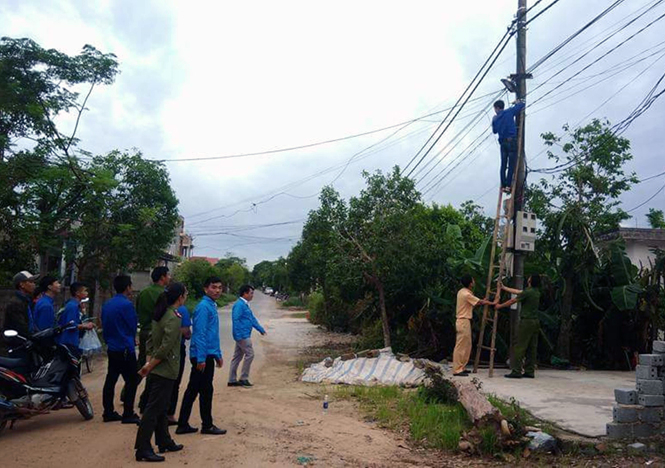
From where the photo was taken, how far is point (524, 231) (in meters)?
10.4

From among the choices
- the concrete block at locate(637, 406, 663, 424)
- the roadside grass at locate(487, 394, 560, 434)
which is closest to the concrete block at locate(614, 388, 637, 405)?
the concrete block at locate(637, 406, 663, 424)

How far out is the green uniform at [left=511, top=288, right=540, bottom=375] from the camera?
386 inches

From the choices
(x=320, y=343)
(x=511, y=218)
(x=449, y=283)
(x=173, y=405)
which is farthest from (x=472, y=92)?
(x=320, y=343)

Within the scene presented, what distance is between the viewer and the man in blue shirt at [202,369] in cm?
634

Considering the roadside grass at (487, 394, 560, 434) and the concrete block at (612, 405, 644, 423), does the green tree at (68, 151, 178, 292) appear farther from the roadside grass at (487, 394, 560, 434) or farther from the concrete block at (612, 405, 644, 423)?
the concrete block at (612, 405, 644, 423)

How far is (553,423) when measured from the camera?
6340 millimetres

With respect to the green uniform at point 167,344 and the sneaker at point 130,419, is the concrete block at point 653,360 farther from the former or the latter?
the sneaker at point 130,419

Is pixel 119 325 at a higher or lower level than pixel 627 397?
higher

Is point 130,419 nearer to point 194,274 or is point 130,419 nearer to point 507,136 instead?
point 507,136

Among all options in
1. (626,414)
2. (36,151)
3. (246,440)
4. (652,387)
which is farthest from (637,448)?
(36,151)

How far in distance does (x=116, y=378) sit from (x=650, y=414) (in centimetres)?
611

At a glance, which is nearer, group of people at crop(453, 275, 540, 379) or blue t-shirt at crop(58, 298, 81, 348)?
blue t-shirt at crop(58, 298, 81, 348)

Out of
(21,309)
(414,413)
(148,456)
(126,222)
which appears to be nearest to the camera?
(148,456)

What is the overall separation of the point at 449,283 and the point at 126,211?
9.20 metres
